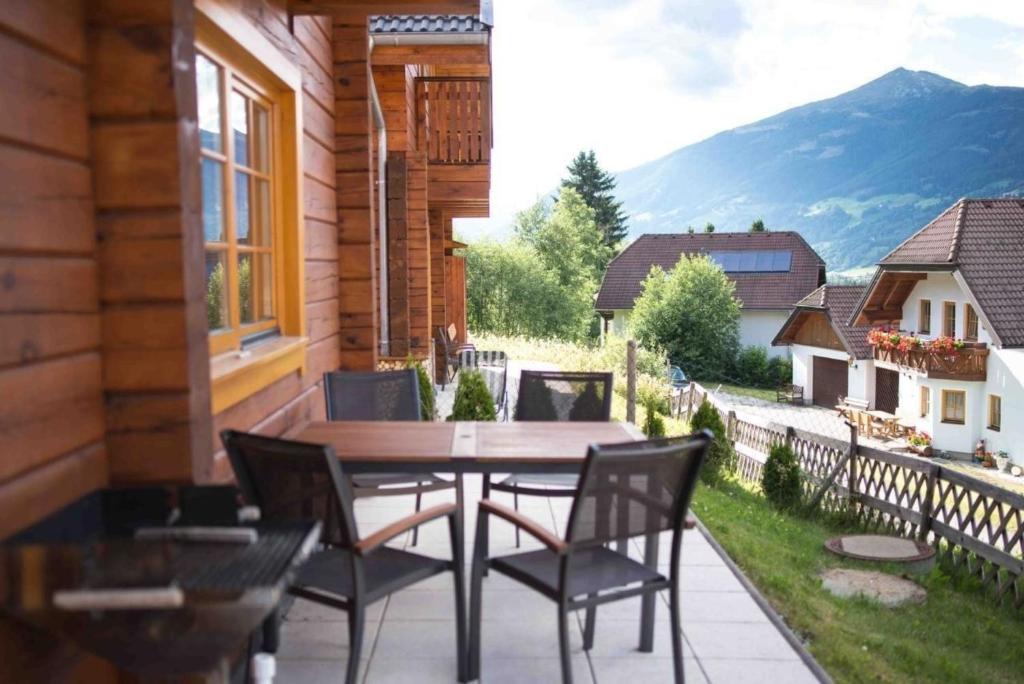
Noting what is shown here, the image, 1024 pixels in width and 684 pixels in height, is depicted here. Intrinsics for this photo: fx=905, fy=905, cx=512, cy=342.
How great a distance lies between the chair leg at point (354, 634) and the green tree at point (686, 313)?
2874 cm

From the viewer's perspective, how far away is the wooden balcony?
21531mm

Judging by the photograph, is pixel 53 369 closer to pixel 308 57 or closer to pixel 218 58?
pixel 218 58

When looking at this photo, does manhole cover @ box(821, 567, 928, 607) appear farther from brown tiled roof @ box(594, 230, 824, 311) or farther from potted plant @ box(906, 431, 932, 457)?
brown tiled roof @ box(594, 230, 824, 311)

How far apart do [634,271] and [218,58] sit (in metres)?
33.8

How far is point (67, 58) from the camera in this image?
1.87m

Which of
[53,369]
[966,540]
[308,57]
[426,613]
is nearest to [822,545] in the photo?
[966,540]

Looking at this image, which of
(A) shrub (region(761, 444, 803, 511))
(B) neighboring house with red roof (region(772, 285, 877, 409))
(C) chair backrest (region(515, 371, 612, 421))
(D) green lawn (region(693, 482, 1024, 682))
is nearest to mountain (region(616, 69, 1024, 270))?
(B) neighboring house with red roof (region(772, 285, 877, 409))

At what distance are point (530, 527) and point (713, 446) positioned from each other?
6.21 meters

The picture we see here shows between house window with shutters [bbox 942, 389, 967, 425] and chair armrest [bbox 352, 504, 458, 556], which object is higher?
chair armrest [bbox 352, 504, 458, 556]

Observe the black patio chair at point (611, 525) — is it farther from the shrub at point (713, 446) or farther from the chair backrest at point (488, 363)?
the shrub at point (713, 446)

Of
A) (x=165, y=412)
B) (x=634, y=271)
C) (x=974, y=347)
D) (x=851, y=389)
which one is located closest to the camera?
(x=165, y=412)

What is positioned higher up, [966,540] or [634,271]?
[634,271]

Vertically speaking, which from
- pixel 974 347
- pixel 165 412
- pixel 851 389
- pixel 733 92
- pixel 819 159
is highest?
pixel 733 92

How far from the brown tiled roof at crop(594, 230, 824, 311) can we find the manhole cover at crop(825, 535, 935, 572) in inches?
1148
